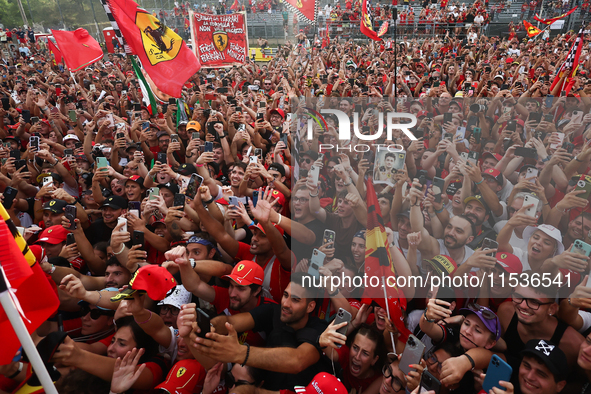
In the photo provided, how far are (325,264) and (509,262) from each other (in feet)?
5.53

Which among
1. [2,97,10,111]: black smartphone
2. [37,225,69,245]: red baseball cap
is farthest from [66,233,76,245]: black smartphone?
[2,97,10,111]: black smartphone

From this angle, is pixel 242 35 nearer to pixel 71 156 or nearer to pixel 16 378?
pixel 71 156

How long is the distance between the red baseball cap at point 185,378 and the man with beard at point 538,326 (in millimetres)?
2360

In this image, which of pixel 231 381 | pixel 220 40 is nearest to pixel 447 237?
pixel 231 381

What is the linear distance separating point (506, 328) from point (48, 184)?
19.5ft

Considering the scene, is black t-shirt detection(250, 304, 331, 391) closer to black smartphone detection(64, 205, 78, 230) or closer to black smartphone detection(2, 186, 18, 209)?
black smartphone detection(64, 205, 78, 230)

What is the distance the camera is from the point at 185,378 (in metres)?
2.60

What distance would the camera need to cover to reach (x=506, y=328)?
280 centimetres

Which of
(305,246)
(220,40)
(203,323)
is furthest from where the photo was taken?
(220,40)

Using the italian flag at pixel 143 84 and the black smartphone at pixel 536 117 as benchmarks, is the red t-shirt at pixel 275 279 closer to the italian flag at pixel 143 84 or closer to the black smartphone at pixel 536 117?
the italian flag at pixel 143 84

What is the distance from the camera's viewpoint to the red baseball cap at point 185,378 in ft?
8.35

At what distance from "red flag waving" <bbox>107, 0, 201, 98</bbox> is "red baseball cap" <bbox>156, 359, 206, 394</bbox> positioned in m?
5.23

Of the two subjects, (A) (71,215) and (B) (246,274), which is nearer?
(B) (246,274)

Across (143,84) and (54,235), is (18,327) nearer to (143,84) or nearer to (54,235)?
(54,235)
